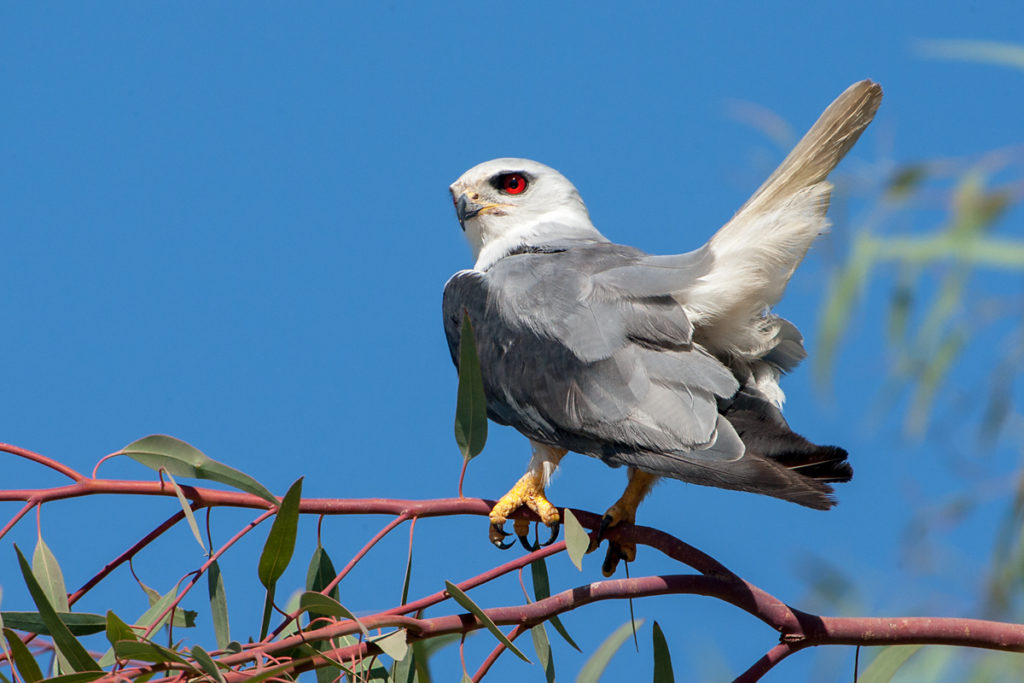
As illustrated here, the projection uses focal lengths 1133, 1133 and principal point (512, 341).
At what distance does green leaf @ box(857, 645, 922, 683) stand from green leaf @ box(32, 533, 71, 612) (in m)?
1.67

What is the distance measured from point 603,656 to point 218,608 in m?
0.90

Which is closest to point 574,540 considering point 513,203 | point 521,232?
point 521,232

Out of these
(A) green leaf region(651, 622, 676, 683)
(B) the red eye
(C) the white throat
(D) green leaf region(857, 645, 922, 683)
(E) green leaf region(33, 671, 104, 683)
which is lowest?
(D) green leaf region(857, 645, 922, 683)

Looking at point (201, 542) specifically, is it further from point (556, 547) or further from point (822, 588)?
point (822, 588)

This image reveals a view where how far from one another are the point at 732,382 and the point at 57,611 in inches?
60.0

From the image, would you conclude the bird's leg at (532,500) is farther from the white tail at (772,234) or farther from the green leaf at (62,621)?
the green leaf at (62,621)

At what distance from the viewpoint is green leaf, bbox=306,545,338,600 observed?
2459 millimetres

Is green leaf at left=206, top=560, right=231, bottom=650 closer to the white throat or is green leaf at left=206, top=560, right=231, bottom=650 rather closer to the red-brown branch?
the red-brown branch

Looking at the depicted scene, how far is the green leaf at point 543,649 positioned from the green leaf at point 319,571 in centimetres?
48

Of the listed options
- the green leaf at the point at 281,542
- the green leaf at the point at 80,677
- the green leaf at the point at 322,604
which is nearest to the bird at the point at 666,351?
the green leaf at the point at 281,542

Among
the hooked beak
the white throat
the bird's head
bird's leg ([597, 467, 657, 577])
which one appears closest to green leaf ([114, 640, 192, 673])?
bird's leg ([597, 467, 657, 577])

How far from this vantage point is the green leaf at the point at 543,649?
8.41 ft

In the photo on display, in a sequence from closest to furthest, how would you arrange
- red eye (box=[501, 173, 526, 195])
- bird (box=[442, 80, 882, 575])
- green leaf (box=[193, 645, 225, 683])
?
green leaf (box=[193, 645, 225, 683]) → bird (box=[442, 80, 882, 575]) → red eye (box=[501, 173, 526, 195])

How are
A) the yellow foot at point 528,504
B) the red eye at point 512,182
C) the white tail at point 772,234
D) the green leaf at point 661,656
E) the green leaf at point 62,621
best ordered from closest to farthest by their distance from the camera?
the green leaf at point 62,621 → the green leaf at point 661,656 → the white tail at point 772,234 → the yellow foot at point 528,504 → the red eye at point 512,182
